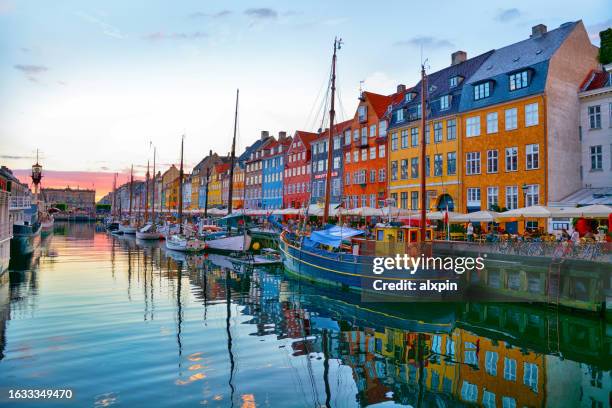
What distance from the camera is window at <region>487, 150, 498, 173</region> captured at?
3888 centimetres

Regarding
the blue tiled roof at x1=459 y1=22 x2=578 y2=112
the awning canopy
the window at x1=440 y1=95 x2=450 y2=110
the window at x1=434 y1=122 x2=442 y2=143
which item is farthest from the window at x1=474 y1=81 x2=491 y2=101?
the awning canopy

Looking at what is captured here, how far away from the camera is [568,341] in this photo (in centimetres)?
1733

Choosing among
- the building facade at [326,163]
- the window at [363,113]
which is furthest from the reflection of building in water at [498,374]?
the building facade at [326,163]

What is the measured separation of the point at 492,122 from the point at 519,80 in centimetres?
406

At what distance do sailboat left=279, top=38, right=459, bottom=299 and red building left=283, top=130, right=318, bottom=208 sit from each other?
39.5 meters

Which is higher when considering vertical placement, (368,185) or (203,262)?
(368,185)

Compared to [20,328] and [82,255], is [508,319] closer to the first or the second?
[20,328]

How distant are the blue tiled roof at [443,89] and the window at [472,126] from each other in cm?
208

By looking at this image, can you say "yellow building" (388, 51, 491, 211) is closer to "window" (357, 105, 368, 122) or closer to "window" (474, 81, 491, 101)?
"window" (474, 81, 491, 101)

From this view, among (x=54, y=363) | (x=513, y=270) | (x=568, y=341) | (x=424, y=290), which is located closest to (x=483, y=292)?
(x=513, y=270)

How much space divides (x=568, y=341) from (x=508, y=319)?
3.67m

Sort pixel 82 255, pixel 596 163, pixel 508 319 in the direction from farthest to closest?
pixel 82 255 → pixel 596 163 → pixel 508 319

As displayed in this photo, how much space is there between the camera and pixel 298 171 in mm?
75500

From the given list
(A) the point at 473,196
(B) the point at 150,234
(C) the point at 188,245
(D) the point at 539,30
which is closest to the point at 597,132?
(A) the point at 473,196
